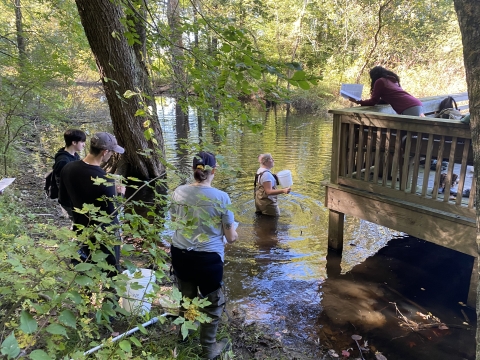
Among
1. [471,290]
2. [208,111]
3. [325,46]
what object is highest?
[325,46]

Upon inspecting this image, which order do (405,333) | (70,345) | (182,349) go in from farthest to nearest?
1. (405,333)
2. (182,349)
3. (70,345)

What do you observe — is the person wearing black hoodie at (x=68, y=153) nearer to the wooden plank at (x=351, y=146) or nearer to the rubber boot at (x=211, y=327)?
the rubber boot at (x=211, y=327)

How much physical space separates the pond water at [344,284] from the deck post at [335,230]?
0.18m

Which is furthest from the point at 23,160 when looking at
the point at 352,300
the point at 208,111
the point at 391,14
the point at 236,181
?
the point at 391,14

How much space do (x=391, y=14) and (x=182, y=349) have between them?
20637mm

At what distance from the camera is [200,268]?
294 centimetres

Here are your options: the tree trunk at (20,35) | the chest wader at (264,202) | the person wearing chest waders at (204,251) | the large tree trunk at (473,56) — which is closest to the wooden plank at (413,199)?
the chest wader at (264,202)

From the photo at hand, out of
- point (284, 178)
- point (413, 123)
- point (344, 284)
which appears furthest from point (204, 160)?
point (284, 178)

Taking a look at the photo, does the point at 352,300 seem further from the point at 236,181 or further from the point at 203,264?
the point at 236,181

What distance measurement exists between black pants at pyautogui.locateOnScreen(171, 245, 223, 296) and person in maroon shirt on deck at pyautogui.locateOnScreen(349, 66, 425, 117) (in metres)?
3.64

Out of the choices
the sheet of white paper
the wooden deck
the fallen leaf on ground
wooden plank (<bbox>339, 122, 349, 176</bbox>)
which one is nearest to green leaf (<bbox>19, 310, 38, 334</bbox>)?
the fallen leaf on ground

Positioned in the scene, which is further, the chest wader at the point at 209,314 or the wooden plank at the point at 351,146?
the wooden plank at the point at 351,146

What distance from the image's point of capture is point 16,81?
7.59 metres

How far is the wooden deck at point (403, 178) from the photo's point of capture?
404 centimetres
